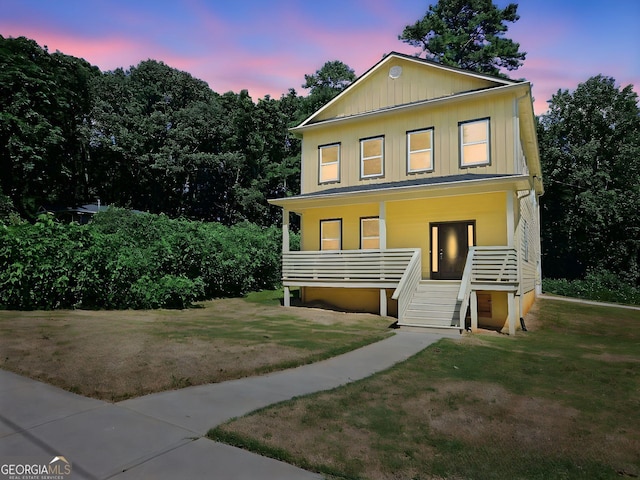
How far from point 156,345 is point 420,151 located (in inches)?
469

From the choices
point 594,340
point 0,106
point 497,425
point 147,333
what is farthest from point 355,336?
point 0,106

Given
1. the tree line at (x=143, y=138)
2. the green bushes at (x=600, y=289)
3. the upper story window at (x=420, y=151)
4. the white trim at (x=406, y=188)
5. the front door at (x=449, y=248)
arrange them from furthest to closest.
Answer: the tree line at (x=143, y=138) → the green bushes at (x=600, y=289) → the upper story window at (x=420, y=151) → the front door at (x=449, y=248) → the white trim at (x=406, y=188)

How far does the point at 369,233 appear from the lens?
16.9 m

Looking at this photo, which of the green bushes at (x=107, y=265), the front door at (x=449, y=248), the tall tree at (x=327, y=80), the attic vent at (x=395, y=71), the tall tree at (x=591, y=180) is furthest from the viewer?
the tall tree at (x=327, y=80)

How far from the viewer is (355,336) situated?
10445mm

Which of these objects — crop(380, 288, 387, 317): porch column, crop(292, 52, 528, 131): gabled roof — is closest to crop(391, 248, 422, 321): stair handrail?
crop(380, 288, 387, 317): porch column

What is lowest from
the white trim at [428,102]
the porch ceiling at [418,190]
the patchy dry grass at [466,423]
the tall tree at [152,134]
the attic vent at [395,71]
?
the patchy dry grass at [466,423]

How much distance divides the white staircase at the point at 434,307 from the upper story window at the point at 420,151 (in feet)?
15.2

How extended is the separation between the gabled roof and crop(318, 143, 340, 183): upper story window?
1302mm

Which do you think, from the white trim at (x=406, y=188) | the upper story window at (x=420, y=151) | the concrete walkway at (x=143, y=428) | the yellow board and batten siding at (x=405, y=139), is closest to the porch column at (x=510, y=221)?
the white trim at (x=406, y=188)

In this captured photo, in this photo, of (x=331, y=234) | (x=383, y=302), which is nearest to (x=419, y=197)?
(x=383, y=302)

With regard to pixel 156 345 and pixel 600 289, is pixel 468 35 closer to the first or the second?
pixel 600 289

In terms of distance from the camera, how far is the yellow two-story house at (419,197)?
12.8 meters

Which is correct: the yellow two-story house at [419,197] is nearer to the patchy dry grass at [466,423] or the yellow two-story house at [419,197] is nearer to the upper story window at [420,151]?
the upper story window at [420,151]
